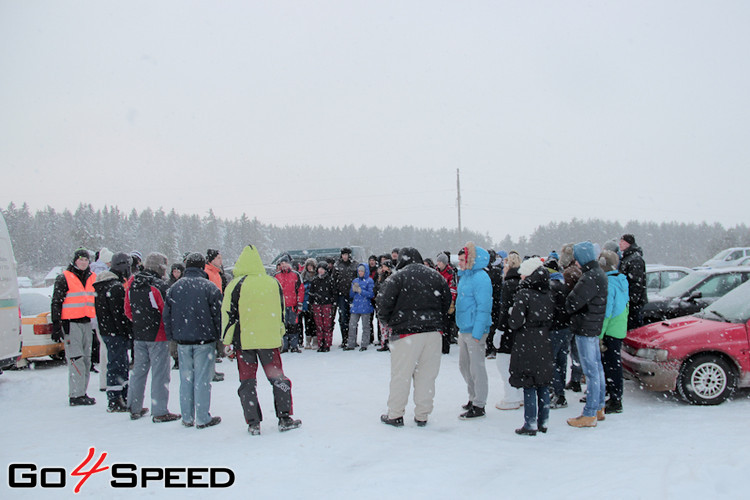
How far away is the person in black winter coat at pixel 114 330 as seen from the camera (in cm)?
659

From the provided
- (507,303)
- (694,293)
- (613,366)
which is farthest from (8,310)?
(694,293)

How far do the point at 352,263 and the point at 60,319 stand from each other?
255 inches

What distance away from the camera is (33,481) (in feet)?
14.2

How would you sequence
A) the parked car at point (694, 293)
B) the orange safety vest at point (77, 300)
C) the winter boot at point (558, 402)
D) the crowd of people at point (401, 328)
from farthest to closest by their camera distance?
1. the parked car at point (694, 293)
2. the orange safety vest at point (77, 300)
3. the winter boot at point (558, 402)
4. the crowd of people at point (401, 328)

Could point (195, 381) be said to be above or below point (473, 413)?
above

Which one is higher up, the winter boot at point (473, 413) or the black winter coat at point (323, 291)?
the black winter coat at point (323, 291)

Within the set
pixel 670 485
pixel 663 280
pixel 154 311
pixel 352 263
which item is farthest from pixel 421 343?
pixel 663 280

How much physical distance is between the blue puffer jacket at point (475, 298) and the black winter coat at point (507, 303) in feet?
0.56

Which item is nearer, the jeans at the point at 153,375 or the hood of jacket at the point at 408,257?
the hood of jacket at the point at 408,257

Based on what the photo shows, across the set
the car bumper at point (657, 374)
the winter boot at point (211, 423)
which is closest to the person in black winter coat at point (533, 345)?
the car bumper at point (657, 374)

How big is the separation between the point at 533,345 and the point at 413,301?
4.62ft

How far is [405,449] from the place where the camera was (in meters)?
4.90

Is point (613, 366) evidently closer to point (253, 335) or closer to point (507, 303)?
point (507, 303)

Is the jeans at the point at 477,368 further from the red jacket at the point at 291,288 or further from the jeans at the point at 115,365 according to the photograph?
the red jacket at the point at 291,288
